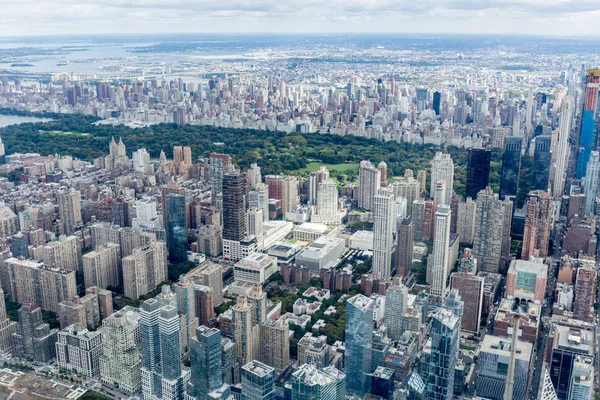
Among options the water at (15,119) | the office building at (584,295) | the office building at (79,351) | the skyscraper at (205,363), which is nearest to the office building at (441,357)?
the skyscraper at (205,363)

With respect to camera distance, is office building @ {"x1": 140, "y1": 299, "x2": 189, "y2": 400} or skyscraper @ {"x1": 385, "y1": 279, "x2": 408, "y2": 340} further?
skyscraper @ {"x1": 385, "y1": 279, "x2": 408, "y2": 340}

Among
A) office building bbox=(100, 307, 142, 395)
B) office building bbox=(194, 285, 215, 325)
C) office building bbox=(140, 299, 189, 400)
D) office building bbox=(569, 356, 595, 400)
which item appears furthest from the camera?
office building bbox=(194, 285, 215, 325)

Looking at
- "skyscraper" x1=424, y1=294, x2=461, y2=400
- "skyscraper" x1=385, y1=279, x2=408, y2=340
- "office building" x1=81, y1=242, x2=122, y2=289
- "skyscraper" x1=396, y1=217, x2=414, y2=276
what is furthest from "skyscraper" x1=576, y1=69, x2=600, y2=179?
"office building" x1=81, y1=242, x2=122, y2=289

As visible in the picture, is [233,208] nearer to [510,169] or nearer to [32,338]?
[32,338]

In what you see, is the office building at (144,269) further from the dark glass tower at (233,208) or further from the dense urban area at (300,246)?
the dark glass tower at (233,208)

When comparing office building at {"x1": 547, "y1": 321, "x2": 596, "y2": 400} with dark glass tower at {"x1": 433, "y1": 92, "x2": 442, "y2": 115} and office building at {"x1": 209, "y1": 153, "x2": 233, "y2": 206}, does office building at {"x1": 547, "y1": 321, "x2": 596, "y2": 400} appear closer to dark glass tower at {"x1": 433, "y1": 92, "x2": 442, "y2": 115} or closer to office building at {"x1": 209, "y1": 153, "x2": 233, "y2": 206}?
office building at {"x1": 209, "y1": 153, "x2": 233, "y2": 206}

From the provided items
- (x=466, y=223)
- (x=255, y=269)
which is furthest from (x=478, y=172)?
(x=255, y=269)
